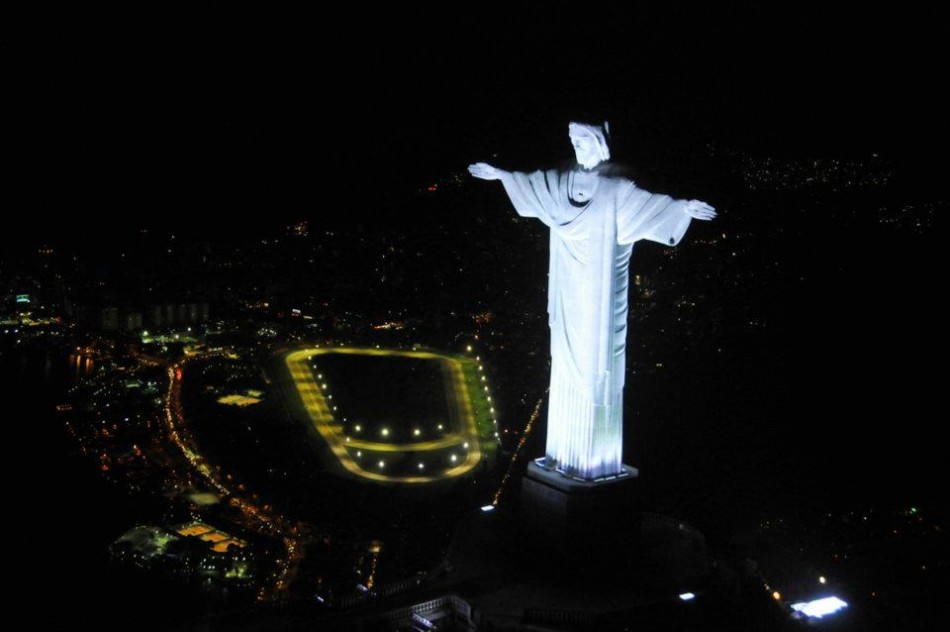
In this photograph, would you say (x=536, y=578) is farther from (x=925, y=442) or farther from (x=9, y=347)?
(x=9, y=347)

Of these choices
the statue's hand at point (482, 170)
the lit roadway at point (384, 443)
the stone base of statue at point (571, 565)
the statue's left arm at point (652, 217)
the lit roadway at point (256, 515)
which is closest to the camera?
the stone base of statue at point (571, 565)

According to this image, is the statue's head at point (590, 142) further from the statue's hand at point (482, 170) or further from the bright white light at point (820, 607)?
the bright white light at point (820, 607)

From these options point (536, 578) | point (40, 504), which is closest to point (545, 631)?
point (536, 578)

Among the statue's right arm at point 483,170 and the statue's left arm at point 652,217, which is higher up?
the statue's right arm at point 483,170

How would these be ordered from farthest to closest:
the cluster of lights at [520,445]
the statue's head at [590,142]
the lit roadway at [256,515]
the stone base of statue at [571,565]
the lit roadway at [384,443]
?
the lit roadway at [384,443] < the cluster of lights at [520,445] < the lit roadway at [256,515] < the statue's head at [590,142] < the stone base of statue at [571,565]

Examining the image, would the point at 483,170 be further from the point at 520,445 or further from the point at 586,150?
the point at 520,445

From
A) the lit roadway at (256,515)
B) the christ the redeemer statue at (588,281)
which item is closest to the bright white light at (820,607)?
the christ the redeemer statue at (588,281)
